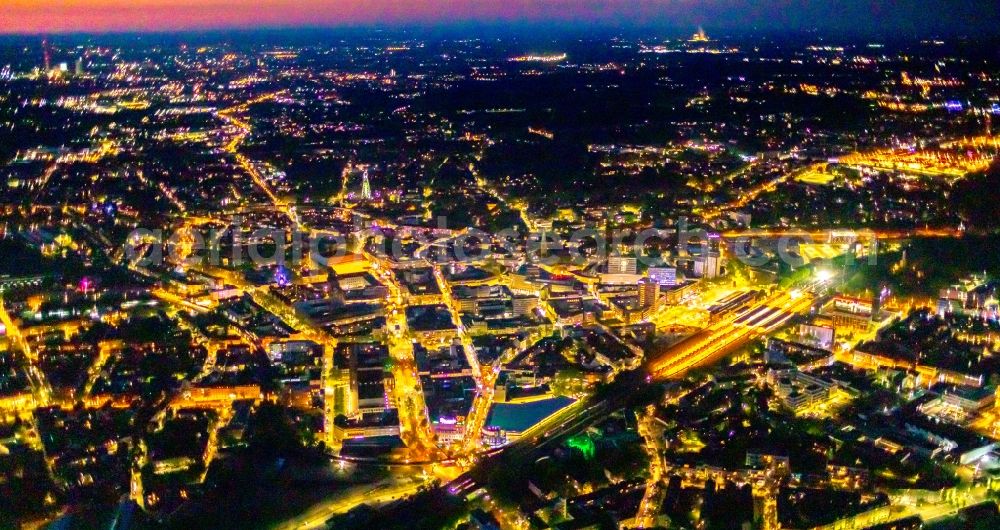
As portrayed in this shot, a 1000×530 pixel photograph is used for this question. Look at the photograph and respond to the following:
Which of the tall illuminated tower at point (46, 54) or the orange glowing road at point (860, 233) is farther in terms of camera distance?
the tall illuminated tower at point (46, 54)

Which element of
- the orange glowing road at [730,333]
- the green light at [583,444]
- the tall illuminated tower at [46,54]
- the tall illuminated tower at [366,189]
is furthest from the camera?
the tall illuminated tower at [46,54]

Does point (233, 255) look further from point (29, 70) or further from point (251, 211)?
point (29, 70)

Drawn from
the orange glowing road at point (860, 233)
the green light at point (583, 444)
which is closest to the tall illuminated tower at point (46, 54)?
the orange glowing road at point (860, 233)

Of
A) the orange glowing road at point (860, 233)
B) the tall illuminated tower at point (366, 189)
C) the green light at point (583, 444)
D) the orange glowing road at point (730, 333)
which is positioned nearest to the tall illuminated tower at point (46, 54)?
the tall illuminated tower at point (366, 189)

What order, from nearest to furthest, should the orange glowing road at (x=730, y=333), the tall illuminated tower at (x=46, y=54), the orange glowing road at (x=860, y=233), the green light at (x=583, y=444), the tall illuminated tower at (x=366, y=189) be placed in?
the green light at (x=583, y=444) < the orange glowing road at (x=730, y=333) < the orange glowing road at (x=860, y=233) < the tall illuminated tower at (x=366, y=189) < the tall illuminated tower at (x=46, y=54)

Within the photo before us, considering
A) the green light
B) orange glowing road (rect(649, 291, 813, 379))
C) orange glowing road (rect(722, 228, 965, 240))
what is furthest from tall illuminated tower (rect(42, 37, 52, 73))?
the green light

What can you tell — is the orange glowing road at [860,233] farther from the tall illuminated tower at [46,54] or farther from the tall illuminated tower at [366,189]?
the tall illuminated tower at [46,54]

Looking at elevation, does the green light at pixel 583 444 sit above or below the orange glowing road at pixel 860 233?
below

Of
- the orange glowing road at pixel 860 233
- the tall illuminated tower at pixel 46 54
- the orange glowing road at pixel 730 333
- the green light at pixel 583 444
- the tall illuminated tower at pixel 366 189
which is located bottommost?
the green light at pixel 583 444

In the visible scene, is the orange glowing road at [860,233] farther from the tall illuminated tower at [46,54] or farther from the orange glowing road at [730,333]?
the tall illuminated tower at [46,54]

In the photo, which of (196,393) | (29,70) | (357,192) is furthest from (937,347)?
(29,70)
